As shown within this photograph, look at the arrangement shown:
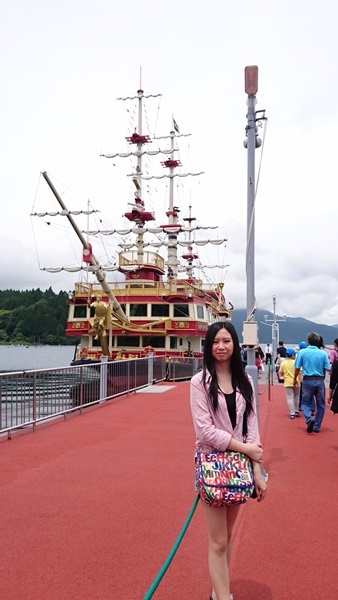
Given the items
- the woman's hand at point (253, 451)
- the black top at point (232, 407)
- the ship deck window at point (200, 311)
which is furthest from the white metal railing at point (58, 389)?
the ship deck window at point (200, 311)

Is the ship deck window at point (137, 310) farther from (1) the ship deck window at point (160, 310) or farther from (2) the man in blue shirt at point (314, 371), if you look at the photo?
(2) the man in blue shirt at point (314, 371)

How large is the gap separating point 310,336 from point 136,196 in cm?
2627

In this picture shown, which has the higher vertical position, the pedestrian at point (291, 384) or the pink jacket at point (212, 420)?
the pink jacket at point (212, 420)

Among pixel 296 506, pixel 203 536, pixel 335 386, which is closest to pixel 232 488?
pixel 203 536

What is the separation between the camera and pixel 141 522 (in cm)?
456

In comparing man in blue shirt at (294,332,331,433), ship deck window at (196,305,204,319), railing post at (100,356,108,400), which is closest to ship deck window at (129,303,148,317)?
ship deck window at (196,305,204,319)

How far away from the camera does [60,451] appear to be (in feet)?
24.6

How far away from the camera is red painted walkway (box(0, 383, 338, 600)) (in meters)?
3.45

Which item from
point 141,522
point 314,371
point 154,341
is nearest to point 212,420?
point 141,522

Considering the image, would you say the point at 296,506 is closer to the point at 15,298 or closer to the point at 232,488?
the point at 232,488

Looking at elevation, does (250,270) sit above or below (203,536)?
above

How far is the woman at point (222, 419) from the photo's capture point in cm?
288

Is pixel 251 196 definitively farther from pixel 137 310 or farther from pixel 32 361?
pixel 32 361

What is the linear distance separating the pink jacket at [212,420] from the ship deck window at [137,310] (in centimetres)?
2272
